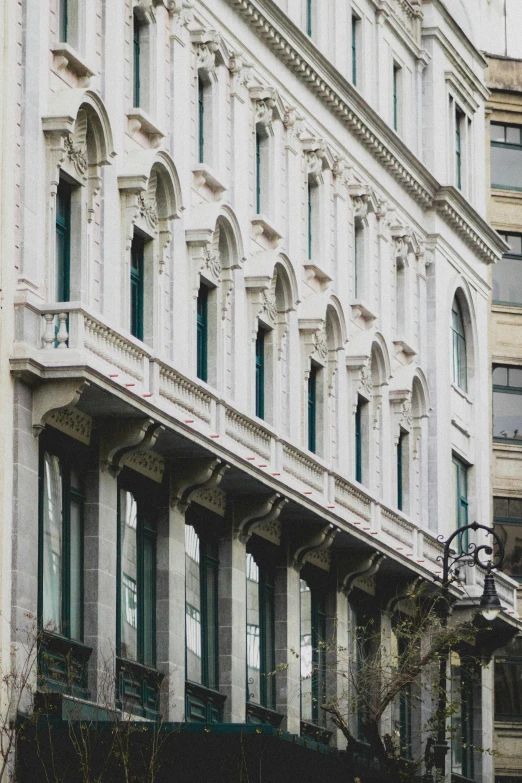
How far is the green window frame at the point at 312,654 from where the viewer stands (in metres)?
52.4

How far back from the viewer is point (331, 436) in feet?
182

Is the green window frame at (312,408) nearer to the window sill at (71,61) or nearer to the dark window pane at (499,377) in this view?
the window sill at (71,61)

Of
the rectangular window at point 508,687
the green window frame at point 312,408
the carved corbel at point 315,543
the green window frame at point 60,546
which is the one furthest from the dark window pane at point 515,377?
the green window frame at point 60,546

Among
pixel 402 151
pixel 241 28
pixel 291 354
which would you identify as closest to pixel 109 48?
pixel 241 28

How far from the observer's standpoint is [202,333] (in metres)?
48.7

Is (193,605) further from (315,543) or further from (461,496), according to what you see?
(461,496)

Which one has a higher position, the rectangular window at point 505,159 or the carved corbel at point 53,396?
the rectangular window at point 505,159

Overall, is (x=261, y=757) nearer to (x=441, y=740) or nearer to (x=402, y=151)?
(x=441, y=740)

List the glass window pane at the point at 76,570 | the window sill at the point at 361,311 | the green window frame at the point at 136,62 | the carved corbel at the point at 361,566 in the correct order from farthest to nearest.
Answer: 1. the window sill at the point at 361,311
2. the carved corbel at the point at 361,566
3. the green window frame at the point at 136,62
4. the glass window pane at the point at 76,570

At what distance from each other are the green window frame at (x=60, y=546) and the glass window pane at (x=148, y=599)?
3.16 m

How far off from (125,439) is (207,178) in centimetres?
831

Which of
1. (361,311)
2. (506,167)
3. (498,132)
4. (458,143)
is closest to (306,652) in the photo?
(361,311)

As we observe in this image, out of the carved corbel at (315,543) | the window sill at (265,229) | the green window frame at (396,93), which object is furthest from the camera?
the green window frame at (396,93)

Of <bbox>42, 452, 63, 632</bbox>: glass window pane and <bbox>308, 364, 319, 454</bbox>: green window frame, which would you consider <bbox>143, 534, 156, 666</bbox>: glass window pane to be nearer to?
→ <bbox>42, 452, 63, 632</bbox>: glass window pane
